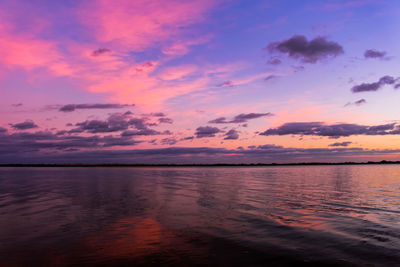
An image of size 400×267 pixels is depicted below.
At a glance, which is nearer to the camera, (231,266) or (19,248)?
(231,266)

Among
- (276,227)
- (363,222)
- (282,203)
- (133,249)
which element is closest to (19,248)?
(133,249)

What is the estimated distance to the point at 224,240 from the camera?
14461 millimetres

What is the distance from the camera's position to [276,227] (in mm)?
17250

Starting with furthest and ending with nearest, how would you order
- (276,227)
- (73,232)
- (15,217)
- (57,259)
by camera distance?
(15,217) < (276,227) < (73,232) < (57,259)

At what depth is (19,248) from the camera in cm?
1302

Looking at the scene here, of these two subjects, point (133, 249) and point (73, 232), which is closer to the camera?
point (133, 249)

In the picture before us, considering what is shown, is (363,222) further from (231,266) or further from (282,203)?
(231,266)

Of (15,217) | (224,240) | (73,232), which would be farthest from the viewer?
(15,217)

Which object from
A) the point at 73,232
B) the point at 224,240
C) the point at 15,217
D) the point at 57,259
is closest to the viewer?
the point at 57,259

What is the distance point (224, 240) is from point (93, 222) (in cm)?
914

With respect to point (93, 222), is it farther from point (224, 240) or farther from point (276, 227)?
point (276, 227)

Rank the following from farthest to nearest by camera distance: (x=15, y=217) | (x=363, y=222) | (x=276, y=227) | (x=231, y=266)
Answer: (x=15, y=217), (x=363, y=222), (x=276, y=227), (x=231, y=266)

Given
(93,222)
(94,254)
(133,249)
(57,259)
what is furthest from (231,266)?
(93,222)

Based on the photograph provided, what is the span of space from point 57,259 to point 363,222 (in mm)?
17683
